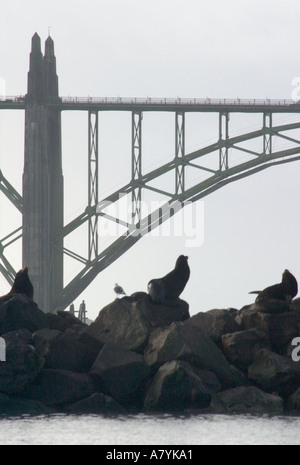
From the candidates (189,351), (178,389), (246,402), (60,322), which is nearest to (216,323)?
(189,351)

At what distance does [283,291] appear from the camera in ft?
125

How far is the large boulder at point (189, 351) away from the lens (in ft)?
112

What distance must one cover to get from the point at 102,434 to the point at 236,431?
2919mm

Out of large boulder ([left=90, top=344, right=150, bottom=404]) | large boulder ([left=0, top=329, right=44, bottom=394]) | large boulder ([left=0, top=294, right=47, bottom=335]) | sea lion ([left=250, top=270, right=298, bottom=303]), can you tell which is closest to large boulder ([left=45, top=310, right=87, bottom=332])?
large boulder ([left=0, top=294, right=47, bottom=335])

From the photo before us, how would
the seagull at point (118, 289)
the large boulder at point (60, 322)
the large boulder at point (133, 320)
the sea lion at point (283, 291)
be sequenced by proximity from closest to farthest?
the large boulder at point (133, 320)
the sea lion at point (283, 291)
the large boulder at point (60, 322)
the seagull at point (118, 289)

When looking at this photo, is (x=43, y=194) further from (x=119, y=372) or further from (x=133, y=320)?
(x=119, y=372)

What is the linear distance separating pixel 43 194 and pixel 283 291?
76.8 ft

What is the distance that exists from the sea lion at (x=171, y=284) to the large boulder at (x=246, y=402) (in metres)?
3.43

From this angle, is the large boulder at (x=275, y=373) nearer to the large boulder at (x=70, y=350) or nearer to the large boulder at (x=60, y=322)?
the large boulder at (x=70, y=350)

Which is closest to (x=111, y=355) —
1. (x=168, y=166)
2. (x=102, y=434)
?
(x=102, y=434)

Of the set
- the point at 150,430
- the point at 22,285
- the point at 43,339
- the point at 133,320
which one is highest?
the point at 22,285

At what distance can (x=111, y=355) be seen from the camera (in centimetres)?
3416

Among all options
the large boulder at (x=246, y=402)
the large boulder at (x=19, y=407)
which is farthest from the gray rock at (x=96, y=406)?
the large boulder at (x=246, y=402)

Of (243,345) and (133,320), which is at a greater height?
(133,320)
